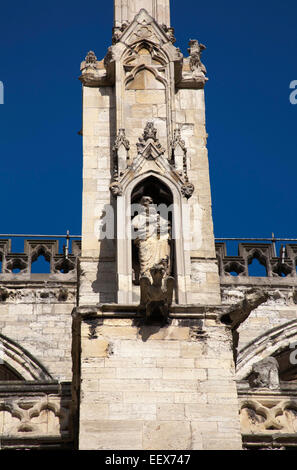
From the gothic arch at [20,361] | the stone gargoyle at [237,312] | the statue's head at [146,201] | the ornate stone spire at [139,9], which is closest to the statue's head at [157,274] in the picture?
the stone gargoyle at [237,312]

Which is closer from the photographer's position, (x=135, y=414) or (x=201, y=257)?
(x=135, y=414)

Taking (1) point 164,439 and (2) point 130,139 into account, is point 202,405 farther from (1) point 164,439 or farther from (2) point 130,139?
(2) point 130,139

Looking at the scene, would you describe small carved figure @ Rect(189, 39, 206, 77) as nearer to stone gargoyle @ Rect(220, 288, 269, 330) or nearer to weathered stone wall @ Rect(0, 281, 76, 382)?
stone gargoyle @ Rect(220, 288, 269, 330)

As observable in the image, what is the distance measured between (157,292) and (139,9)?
13.8ft

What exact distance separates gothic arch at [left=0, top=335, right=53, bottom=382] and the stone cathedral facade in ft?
16.2

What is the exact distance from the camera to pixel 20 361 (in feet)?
63.2

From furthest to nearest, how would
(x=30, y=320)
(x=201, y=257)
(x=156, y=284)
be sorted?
(x=30, y=320), (x=201, y=257), (x=156, y=284)

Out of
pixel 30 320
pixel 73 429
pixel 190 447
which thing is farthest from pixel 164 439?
pixel 30 320

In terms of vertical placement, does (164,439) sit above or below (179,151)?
below

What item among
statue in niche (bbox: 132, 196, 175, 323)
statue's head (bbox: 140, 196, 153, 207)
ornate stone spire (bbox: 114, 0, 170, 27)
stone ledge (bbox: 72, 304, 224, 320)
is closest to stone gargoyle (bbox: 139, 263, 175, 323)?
statue in niche (bbox: 132, 196, 175, 323)

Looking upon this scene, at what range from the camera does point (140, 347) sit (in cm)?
1276

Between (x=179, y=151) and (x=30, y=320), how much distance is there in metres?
6.42

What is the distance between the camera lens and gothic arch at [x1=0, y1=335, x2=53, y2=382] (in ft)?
62.3

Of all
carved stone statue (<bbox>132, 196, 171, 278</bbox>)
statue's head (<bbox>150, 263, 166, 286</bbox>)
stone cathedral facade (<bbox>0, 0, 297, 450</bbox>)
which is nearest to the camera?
stone cathedral facade (<bbox>0, 0, 297, 450</bbox>)
